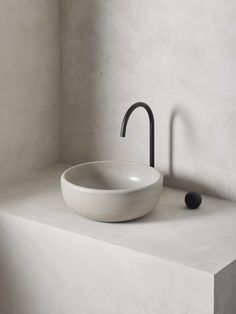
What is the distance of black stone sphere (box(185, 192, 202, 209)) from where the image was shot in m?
1.90

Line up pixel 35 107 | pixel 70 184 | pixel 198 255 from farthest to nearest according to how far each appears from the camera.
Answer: pixel 35 107, pixel 70 184, pixel 198 255

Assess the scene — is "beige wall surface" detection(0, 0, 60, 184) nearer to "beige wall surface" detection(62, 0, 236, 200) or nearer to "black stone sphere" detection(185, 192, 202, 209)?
"beige wall surface" detection(62, 0, 236, 200)

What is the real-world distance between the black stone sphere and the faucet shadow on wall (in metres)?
0.14

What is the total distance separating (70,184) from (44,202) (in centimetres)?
20

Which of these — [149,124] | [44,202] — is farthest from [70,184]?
[149,124]

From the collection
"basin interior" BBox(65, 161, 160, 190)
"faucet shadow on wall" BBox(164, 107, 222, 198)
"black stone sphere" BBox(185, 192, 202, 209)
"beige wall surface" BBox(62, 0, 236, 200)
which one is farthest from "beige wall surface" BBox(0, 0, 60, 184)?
"black stone sphere" BBox(185, 192, 202, 209)

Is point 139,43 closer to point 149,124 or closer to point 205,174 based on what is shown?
point 149,124

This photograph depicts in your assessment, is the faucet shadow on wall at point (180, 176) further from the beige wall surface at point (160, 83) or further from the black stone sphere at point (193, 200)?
the black stone sphere at point (193, 200)

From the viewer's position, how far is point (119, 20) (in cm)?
210

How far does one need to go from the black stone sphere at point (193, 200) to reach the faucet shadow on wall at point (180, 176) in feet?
0.45

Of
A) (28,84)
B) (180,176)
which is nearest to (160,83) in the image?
(180,176)

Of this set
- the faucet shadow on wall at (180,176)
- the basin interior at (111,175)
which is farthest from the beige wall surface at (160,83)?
the basin interior at (111,175)

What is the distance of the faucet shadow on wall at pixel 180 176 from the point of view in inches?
79.7

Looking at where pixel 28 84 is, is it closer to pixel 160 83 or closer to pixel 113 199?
pixel 160 83
